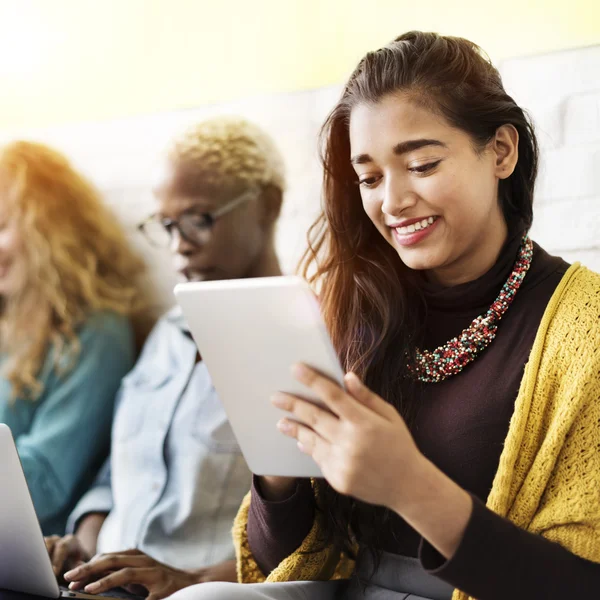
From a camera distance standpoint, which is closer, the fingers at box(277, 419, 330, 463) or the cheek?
the fingers at box(277, 419, 330, 463)

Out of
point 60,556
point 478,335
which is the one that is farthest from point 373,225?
point 60,556

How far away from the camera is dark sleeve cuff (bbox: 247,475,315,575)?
3.72 ft

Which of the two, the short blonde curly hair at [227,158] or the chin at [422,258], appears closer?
the chin at [422,258]

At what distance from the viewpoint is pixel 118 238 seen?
83.7 inches

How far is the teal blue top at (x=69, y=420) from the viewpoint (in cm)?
185

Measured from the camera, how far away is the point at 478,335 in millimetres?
1095

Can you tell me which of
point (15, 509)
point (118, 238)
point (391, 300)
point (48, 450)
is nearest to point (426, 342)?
point (391, 300)

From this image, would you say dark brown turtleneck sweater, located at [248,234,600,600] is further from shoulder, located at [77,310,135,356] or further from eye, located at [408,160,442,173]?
A: shoulder, located at [77,310,135,356]

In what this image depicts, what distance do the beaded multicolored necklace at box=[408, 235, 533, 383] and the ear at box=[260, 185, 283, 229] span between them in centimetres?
76

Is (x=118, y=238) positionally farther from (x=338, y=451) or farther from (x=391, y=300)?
(x=338, y=451)

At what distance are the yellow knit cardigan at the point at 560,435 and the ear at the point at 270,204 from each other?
2.86 ft

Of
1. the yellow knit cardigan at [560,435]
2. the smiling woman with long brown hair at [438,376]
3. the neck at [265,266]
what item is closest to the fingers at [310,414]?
the smiling woman with long brown hair at [438,376]

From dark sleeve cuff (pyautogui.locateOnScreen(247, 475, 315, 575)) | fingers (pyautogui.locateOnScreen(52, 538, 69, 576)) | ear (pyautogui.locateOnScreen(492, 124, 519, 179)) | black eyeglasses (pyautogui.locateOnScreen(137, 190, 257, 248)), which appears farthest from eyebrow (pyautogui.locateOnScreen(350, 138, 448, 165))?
fingers (pyautogui.locateOnScreen(52, 538, 69, 576))

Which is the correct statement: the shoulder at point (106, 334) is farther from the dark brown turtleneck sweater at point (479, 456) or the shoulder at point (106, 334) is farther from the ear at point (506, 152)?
the ear at point (506, 152)
